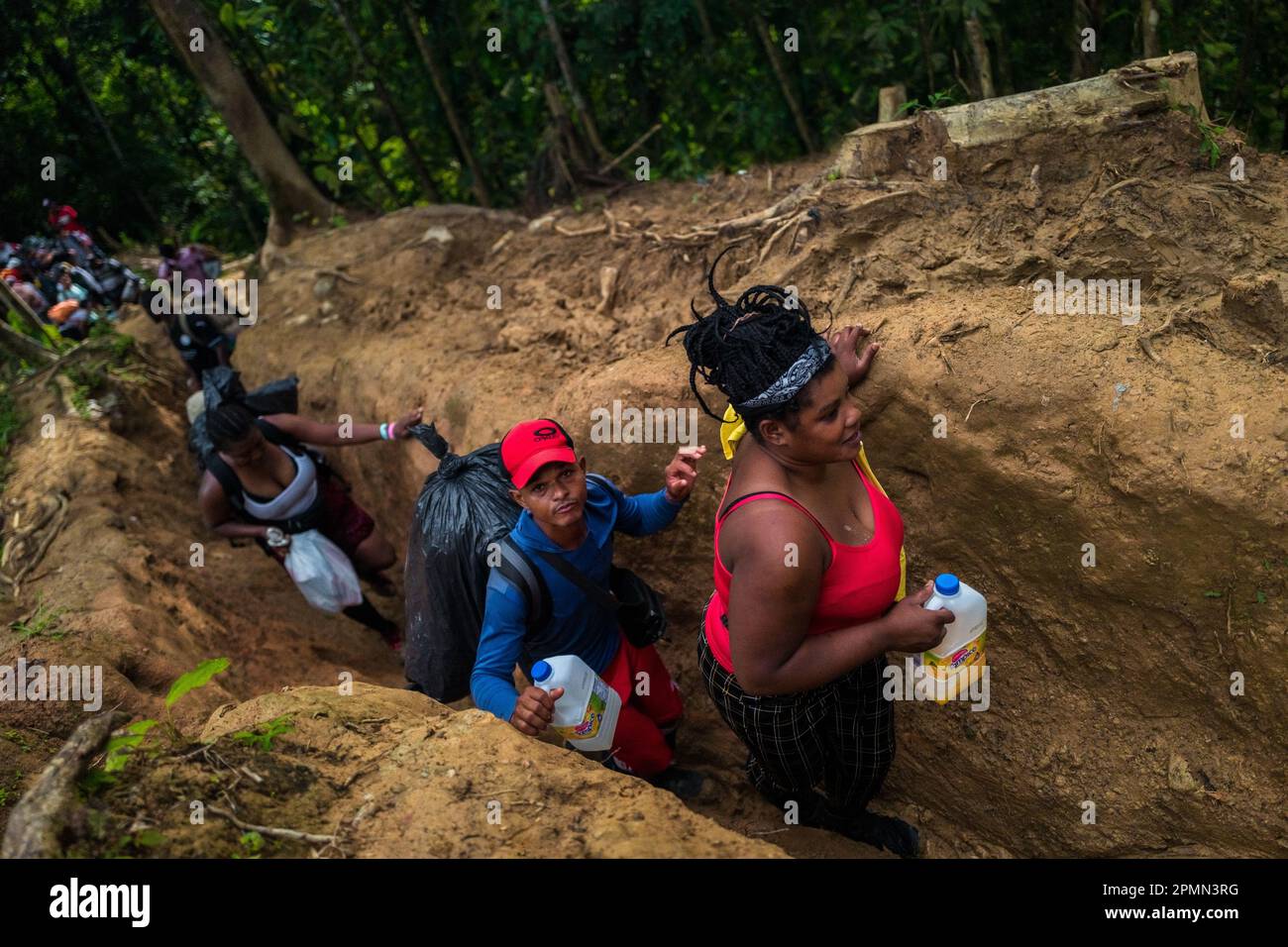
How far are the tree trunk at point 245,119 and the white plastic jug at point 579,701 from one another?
6135 mm

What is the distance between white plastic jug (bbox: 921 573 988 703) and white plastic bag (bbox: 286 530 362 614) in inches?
132

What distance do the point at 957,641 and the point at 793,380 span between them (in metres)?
0.84

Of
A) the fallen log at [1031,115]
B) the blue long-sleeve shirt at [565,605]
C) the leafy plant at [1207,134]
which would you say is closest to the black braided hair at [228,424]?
the blue long-sleeve shirt at [565,605]

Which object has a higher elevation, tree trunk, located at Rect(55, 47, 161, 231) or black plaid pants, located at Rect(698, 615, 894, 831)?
tree trunk, located at Rect(55, 47, 161, 231)

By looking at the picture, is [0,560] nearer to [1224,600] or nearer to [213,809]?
[213,809]

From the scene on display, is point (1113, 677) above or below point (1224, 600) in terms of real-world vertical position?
below

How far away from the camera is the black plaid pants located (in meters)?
2.78

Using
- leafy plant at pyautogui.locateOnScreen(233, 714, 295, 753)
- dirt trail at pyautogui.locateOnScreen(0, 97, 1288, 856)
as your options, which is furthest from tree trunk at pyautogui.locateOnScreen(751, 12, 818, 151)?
leafy plant at pyautogui.locateOnScreen(233, 714, 295, 753)

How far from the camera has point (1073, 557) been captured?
3137 millimetres

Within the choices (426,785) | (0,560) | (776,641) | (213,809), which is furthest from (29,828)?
(0,560)

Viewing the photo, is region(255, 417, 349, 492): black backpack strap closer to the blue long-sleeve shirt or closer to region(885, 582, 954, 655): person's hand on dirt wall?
the blue long-sleeve shirt

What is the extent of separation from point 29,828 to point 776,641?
166 centimetres

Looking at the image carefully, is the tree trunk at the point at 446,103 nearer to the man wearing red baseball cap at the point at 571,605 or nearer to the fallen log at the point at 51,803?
the man wearing red baseball cap at the point at 571,605

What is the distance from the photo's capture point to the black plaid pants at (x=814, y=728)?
278 cm
